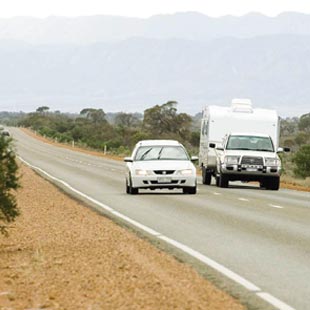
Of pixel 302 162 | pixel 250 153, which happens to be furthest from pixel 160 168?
pixel 302 162

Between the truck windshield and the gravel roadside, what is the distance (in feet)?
55.5

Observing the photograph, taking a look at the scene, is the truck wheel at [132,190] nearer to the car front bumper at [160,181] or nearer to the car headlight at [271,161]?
the car front bumper at [160,181]

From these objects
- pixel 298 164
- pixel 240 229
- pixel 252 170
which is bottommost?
pixel 298 164

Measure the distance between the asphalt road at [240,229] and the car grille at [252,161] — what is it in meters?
2.35

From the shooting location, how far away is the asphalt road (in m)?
11.6

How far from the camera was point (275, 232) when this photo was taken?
1764 cm

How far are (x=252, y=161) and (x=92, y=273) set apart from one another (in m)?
23.2

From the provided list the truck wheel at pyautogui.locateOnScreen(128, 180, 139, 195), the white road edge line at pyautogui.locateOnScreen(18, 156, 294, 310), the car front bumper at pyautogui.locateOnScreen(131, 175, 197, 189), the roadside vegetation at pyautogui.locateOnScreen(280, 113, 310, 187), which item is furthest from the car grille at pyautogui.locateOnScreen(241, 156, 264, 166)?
the white road edge line at pyautogui.locateOnScreen(18, 156, 294, 310)

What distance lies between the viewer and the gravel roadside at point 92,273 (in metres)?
9.87

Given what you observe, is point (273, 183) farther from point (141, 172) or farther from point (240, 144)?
point (141, 172)

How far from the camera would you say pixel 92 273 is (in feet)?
39.1

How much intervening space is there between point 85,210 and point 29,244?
7.87 m

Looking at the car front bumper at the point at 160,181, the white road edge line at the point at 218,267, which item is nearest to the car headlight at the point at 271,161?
the car front bumper at the point at 160,181

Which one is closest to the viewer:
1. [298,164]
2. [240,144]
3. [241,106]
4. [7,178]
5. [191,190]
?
[7,178]
